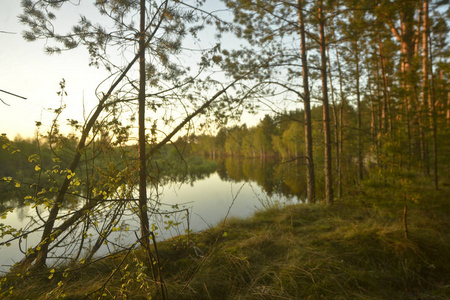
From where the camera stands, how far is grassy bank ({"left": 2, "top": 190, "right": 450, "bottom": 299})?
9.19 feet

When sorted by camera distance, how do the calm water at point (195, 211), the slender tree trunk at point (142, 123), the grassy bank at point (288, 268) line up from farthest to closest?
the calm water at point (195, 211) < the slender tree trunk at point (142, 123) < the grassy bank at point (288, 268)

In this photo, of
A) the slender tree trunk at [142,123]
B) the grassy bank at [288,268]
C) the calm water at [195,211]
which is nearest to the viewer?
the grassy bank at [288,268]

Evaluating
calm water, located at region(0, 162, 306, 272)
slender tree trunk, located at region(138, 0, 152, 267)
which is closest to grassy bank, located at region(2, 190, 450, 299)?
slender tree trunk, located at region(138, 0, 152, 267)

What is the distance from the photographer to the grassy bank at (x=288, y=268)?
2801 millimetres

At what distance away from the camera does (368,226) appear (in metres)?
4.68

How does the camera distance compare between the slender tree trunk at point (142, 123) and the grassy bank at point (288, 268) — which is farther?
the slender tree trunk at point (142, 123)

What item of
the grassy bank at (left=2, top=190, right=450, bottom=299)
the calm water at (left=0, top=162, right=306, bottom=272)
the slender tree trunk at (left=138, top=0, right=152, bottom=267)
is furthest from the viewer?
the calm water at (left=0, top=162, right=306, bottom=272)

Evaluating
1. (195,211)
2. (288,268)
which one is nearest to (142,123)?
(288,268)

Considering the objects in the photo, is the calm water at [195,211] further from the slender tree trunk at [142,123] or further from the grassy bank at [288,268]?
the slender tree trunk at [142,123]

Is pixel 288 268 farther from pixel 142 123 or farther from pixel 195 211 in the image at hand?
pixel 195 211

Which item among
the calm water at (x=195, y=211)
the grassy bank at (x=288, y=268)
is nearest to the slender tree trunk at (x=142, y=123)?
the grassy bank at (x=288, y=268)

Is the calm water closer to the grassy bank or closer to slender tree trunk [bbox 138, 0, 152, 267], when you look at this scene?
the grassy bank

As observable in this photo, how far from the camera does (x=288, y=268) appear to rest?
328cm

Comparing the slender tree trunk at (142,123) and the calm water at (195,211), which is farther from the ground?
the slender tree trunk at (142,123)
